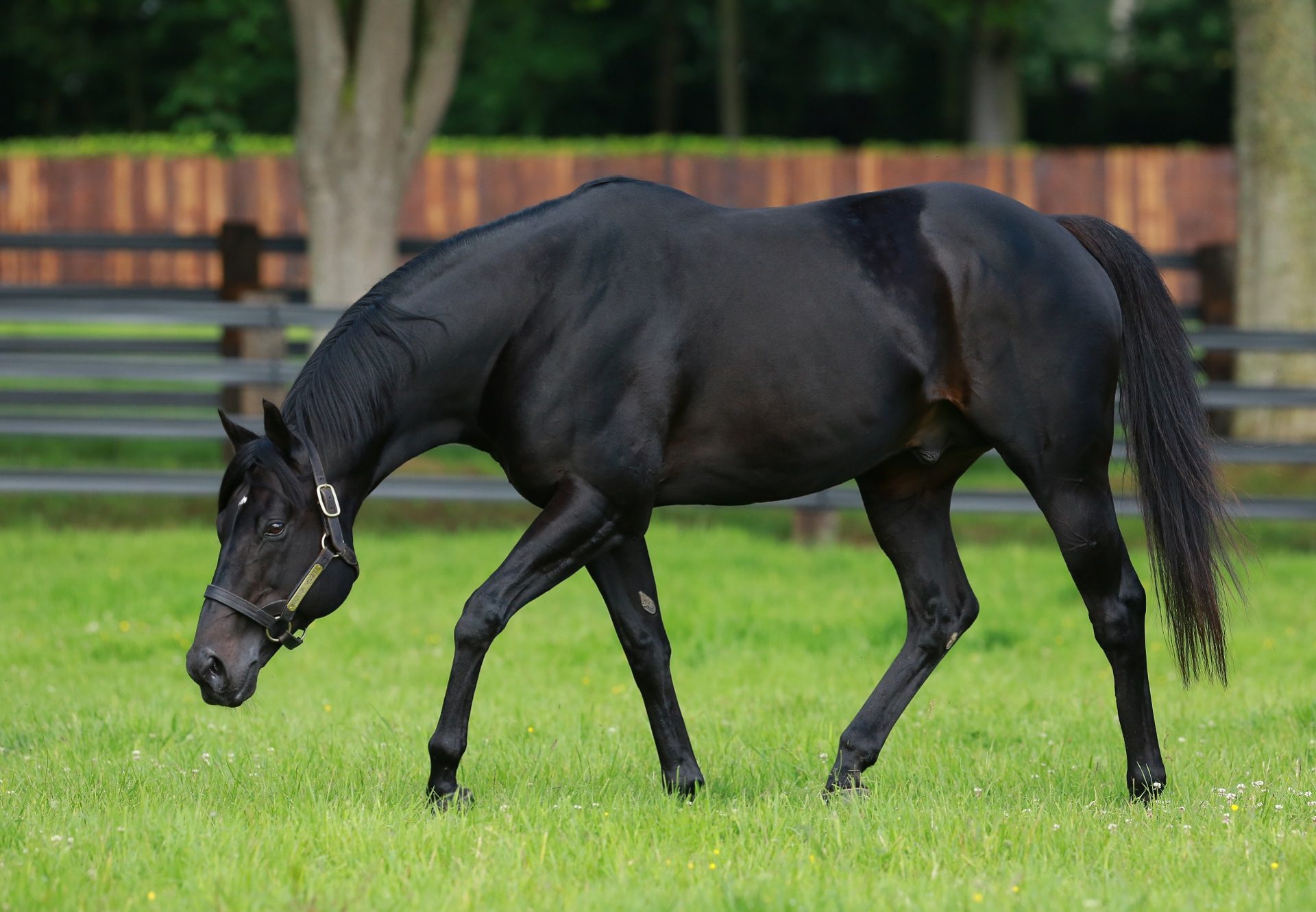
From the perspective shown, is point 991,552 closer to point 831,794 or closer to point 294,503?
point 831,794

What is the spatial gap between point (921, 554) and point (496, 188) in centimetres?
2020

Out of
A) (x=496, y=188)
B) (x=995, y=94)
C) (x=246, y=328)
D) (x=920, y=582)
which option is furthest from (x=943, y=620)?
(x=995, y=94)

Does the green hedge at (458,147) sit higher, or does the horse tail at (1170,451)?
the horse tail at (1170,451)

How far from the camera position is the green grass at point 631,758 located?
12.2ft

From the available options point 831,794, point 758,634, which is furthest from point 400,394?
point 758,634

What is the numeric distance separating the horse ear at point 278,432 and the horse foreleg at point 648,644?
1.04 m

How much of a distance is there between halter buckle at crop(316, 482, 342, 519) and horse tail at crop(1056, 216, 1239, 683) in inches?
103

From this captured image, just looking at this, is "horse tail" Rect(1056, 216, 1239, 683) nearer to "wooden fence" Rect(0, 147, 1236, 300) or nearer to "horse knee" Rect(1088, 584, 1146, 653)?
"horse knee" Rect(1088, 584, 1146, 653)

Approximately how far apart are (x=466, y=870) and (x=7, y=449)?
37.4ft

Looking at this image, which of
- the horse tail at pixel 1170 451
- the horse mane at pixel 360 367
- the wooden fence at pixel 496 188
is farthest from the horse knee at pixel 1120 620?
the wooden fence at pixel 496 188

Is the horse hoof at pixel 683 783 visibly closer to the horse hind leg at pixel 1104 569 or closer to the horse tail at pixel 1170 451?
the horse hind leg at pixel 1104 569

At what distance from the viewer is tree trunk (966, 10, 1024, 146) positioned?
1039 inches

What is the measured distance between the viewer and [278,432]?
4.20 m

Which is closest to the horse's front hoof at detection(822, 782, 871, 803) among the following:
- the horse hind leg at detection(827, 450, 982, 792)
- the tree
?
the horse hind leg at detection(827, 450, 982, 792)
